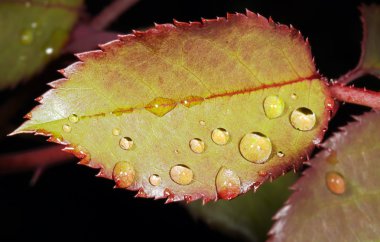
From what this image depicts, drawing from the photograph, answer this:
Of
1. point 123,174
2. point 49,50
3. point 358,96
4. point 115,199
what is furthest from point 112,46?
point 115,199

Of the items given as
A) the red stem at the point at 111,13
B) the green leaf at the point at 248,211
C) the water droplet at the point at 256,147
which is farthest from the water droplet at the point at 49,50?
the water droplet at the point at 256,147

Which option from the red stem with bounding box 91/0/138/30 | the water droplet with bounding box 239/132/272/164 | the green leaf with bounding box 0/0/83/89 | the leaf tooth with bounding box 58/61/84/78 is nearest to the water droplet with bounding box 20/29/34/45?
the green leaf with bounding box 0/0/83/89

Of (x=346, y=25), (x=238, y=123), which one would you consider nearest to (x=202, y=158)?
(x=238, y=123)

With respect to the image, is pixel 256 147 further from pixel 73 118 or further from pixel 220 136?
pixel 73 118

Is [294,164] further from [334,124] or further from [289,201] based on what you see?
[334,124]

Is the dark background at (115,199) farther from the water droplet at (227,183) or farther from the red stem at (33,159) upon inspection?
the water droplet at (227,183)

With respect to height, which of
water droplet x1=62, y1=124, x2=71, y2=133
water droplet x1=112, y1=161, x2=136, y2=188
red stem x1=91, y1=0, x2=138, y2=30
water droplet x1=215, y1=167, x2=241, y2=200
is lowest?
water droplet x1=215, y1=167, x2=241, y2=200

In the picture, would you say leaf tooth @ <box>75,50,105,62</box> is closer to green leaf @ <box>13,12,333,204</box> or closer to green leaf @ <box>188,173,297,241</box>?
green leaf @ <box>13,12,333,204</box>
